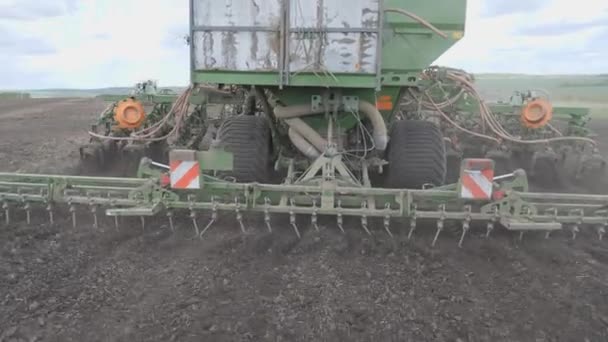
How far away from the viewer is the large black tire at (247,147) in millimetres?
5848

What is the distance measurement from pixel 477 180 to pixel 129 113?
17.9 ft

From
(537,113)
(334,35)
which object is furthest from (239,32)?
(537,113)

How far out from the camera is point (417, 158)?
5750mm

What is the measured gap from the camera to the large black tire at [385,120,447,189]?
5.72 meters

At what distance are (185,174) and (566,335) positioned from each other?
315 cm

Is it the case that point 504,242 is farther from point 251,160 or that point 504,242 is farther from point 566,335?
point 251,160

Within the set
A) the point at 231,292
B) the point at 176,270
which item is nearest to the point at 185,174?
the point at 176,270

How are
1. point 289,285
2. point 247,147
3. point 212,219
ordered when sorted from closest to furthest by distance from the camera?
point 289,285, point 212,219, point 247,147

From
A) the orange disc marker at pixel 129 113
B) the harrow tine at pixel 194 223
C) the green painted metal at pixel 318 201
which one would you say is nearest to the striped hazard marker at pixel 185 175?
the green painted metal at pixel 318 201

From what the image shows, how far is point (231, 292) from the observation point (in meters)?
3.87

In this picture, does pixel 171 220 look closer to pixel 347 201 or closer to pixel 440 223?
pixel 347 201

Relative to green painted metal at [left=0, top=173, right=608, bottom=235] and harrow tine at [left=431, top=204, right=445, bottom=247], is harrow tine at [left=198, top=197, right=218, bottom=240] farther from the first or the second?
harrow tine at [left=431, top=204, right=445, bottom=247]

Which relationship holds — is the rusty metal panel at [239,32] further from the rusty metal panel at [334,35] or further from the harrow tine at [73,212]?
the harrow tine at [73,212]

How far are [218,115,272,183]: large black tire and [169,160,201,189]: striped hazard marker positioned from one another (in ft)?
3.35
